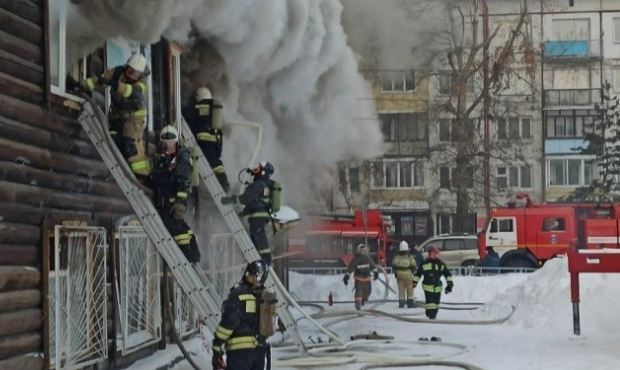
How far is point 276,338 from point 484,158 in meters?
21.1

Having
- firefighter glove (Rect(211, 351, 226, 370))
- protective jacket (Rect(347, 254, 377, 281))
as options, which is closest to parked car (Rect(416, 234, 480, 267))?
protective jacket (Rect(347, 254, 377, 281))

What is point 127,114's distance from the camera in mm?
7852

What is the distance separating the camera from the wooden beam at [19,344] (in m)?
6.38

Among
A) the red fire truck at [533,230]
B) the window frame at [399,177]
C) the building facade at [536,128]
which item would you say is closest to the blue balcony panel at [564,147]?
the building facade at [536,128]

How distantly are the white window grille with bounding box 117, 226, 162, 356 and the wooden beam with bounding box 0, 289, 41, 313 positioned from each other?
1742mm

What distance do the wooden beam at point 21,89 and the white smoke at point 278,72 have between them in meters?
0.94

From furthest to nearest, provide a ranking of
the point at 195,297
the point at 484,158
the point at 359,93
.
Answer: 1. the point at 484,158
2. the point at 359,93
3. the point at 195,297

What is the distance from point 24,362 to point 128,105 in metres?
2.38

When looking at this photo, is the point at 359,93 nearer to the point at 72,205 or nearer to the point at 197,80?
the point at 197,80

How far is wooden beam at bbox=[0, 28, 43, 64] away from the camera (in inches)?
257

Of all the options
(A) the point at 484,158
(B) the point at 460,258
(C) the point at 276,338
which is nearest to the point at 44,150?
(C) the point at 276,338

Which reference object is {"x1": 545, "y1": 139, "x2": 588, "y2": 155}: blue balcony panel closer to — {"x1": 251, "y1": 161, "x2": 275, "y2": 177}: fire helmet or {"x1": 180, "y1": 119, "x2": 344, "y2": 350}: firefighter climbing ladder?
{"x1": 251, "y1": 161, "x2": 275, "y2": 177}: fire helmet

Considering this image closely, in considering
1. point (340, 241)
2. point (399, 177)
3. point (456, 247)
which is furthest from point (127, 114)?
point (399, 177)

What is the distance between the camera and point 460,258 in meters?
28.5
